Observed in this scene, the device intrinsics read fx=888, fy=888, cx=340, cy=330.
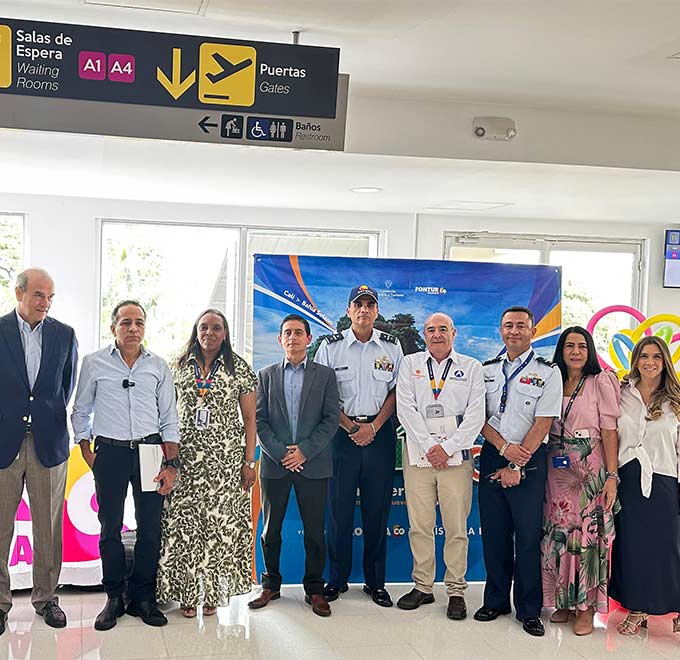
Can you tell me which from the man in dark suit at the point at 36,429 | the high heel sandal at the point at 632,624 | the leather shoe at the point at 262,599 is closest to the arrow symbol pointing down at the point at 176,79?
the man in dark suit at the point at 36,429

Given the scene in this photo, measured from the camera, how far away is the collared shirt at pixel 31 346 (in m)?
4.34

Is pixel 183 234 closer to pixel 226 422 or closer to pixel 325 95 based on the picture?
pixel 226 422

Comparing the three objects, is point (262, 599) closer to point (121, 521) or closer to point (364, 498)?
point (364, 498)

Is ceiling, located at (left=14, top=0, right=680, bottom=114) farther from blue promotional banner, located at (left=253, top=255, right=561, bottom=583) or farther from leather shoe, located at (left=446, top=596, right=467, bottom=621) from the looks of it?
leather shoe, located at (left=446, top=596, right=467, bottom=621)

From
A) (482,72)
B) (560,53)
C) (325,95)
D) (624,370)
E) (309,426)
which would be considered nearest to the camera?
(325,95)

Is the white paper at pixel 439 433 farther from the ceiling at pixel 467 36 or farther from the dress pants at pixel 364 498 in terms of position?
the ceiling at pixel 467 36

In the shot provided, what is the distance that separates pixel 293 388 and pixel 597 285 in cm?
432

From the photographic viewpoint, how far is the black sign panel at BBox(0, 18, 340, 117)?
135 inches

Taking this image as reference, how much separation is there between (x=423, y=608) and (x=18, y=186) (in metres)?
4.23

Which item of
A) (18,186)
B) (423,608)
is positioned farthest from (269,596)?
(18,186)

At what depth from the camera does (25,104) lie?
11.3 ft

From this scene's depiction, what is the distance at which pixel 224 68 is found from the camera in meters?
3.59

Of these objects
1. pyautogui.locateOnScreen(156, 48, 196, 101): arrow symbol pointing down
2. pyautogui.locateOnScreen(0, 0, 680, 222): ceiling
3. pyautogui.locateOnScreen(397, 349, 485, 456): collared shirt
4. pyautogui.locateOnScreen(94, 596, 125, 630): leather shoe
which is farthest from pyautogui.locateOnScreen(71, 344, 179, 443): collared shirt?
pyautogui.locateOnScreen(156, 48, 196, 101): arrow symbol pointing down

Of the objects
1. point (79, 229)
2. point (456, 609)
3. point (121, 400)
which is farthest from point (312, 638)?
point (79, 229)
